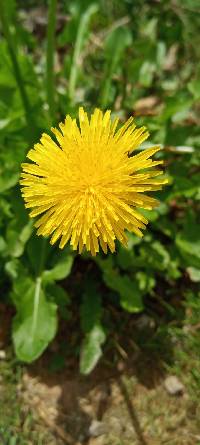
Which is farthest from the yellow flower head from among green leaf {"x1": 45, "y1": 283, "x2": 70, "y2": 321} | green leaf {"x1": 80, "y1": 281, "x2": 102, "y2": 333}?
green leaf {"x1": 80, "y1": 281, "x2": 102, "y2": 333}

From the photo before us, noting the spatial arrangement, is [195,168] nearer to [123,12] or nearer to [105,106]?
[105,106]

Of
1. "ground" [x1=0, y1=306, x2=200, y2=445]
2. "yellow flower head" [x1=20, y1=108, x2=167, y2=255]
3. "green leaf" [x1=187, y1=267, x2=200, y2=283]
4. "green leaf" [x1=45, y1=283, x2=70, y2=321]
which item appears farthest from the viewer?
"green leaf" [x1=187, y1=267, x2=200, y2=283]

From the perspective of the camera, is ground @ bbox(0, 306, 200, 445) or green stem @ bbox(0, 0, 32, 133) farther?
ground @ bbox(0, 306, 200, 445)

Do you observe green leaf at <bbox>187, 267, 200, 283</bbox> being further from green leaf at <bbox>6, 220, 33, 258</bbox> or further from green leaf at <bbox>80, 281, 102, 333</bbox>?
green leaf at <bbox>6, 220, 33, 258</bbox>

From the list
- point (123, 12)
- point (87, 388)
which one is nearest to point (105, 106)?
point (123, 12)

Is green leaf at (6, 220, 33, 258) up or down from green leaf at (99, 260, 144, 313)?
up

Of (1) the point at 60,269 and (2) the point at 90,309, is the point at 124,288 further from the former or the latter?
(1) the point at 60,269

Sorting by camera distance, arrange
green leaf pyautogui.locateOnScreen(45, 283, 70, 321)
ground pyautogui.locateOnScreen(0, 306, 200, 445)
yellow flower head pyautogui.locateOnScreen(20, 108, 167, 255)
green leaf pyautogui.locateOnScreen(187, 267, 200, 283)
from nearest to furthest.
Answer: yellow flower head pyautogui.locateOnScreen(20, 108, 167, 255), ground pyautogui.locateOnScreen(0, 306, 200, 445), green leaf pyautogui.locateOnScreen(45, 283, 70, 321), green leaf pyautogui.locateOnScreen(187, 267, 200, 283)
